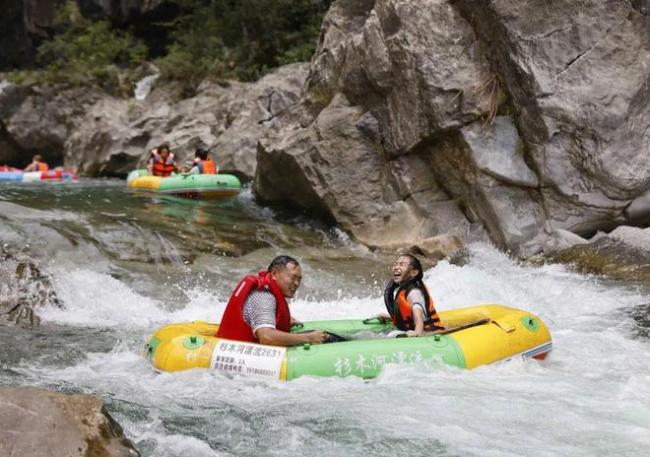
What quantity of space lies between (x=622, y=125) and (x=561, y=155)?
0.83 meters

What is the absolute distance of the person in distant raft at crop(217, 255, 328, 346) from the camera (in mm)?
5684

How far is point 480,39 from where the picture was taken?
10.8 metres

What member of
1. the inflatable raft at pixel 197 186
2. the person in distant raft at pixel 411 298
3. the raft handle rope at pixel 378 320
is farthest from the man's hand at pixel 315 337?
the inflatable raft at pixel 197 186

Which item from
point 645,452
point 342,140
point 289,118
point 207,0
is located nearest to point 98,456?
point 645,452

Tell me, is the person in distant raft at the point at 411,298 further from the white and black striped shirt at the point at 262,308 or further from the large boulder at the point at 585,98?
the large boulder at the point at 585,98

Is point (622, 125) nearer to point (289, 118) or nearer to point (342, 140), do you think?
point (342, 140)

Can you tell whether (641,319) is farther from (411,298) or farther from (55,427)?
(55,427)

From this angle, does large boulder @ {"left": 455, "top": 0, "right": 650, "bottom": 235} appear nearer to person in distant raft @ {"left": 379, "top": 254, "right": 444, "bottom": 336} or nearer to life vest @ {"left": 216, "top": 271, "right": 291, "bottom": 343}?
person in distant raft @ {"left": 379, "top": 254, "right": 444, "bottom": 336}

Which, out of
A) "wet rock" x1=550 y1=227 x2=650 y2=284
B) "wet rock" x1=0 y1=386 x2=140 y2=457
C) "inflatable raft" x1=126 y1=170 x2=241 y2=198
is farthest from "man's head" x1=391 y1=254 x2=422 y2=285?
"inflatable raft" x1=126 y1=170 x2=241 y2=198

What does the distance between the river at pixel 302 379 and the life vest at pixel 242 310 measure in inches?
16.6

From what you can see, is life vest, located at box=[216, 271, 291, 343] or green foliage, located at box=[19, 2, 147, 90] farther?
green foliage, located at box=[19, 2, 147, 90]

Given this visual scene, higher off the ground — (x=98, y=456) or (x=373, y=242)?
(x=373, y=242)

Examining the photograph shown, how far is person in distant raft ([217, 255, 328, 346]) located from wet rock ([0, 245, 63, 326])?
2792 mm

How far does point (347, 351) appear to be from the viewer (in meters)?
5.68
